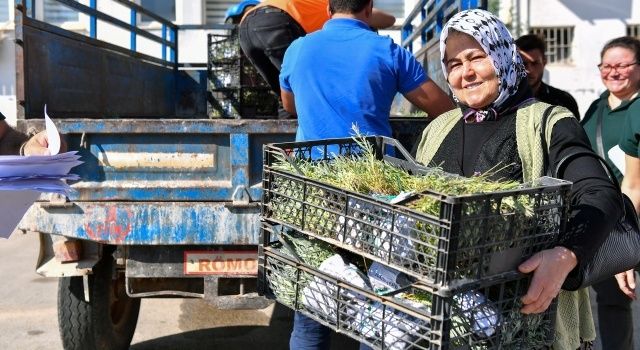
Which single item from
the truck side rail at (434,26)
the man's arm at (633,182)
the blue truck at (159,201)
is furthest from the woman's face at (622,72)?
the blue truck at (159,201)

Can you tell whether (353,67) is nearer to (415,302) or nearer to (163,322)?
(415,302)

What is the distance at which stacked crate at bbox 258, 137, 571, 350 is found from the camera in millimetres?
1545

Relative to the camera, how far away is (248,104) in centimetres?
635

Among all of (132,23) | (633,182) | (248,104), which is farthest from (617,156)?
(132,23)

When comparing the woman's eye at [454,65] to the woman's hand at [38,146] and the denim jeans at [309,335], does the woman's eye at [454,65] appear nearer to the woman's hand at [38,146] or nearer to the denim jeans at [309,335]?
the denim jeans at [309,335]

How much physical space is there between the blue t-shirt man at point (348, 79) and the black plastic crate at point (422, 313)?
114 cm

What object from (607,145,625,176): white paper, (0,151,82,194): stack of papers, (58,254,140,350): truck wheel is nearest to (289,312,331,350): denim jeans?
(0,151,82,194): stack of papers

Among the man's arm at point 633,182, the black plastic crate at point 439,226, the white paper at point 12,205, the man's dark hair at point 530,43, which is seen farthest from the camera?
the man's dark hair at point 530,43

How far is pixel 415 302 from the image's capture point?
5.41ft

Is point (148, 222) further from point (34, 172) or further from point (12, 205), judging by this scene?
point (34, 172)

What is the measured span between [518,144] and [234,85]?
462 centimetres

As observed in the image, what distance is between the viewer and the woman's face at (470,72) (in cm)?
214

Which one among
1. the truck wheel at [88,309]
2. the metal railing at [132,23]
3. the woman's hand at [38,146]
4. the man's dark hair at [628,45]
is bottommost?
the truck wheel at [88,309]

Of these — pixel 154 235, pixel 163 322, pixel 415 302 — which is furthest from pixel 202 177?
pixel 163 322
